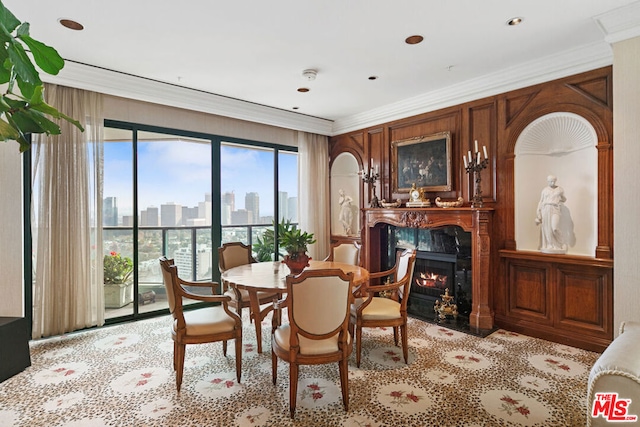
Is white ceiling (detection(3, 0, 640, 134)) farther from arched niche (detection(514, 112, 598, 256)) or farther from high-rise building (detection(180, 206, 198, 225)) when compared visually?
high-rise building (detection(180, 206, 198, 225))

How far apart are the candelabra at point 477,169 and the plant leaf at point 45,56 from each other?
153 inches

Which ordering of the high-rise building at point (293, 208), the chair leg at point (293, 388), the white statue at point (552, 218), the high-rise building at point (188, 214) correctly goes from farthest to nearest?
the high-rise building at point (293, 208)
the high-rise building at point (188, 214)
the white statue at point (552, 218)
the chair leg at point (293, 388)

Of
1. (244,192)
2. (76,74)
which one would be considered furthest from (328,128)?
(76,74)

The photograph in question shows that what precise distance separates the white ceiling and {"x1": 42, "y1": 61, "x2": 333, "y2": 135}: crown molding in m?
0.01

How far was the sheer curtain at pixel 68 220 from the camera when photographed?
11.5 feet

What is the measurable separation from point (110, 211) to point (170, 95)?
1637 millimetres

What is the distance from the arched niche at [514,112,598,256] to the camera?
3.30 metres

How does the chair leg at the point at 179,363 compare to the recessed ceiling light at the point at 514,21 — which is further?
the recessed ceiling light at the point at 514,21

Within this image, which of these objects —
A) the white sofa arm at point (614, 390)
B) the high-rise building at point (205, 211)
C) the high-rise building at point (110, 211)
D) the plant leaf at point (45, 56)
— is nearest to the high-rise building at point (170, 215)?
the high-rise building at point (205, 211)

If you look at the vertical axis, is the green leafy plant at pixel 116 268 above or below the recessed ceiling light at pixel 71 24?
below

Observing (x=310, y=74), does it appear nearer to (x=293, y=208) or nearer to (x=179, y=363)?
(x=293, y=208)

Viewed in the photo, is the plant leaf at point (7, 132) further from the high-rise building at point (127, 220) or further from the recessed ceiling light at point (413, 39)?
the high-rise building at point (127, 220)

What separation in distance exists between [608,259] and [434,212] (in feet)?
5.73

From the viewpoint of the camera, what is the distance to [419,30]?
2.86 meters
